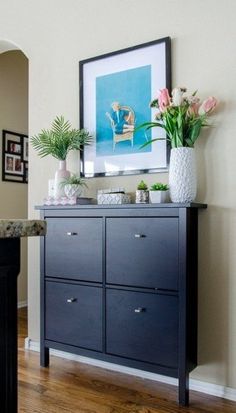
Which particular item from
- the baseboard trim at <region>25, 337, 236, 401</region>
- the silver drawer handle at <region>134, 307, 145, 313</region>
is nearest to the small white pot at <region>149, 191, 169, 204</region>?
the silver drawer handle at <region>134, 307, 145, 313</region>

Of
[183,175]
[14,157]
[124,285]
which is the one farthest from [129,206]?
[14,157]

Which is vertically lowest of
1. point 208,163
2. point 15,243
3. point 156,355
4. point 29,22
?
point 156,355

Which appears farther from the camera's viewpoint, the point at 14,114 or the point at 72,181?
the point at 14,114

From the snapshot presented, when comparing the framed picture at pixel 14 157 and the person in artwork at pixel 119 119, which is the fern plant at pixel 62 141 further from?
the framed picture at pixel 14 157

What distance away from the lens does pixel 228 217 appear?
2037 millimetres

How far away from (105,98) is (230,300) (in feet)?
4.76

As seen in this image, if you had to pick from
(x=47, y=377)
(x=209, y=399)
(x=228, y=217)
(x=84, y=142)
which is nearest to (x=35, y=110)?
(x=84, y=142)

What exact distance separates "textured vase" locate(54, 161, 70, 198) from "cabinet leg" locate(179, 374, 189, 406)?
1.26 m

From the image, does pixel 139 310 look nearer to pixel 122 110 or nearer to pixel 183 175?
pixel 183 175

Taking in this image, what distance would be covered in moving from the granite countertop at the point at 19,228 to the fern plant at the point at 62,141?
1.52 meters

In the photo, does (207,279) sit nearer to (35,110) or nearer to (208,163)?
(208,163)

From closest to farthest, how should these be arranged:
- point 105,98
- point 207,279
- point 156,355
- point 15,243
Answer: point 15,243 < point 156,355 < point 207,279 < point 105,98

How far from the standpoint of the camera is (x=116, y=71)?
242 centimetres

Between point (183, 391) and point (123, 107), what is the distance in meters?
1.65
